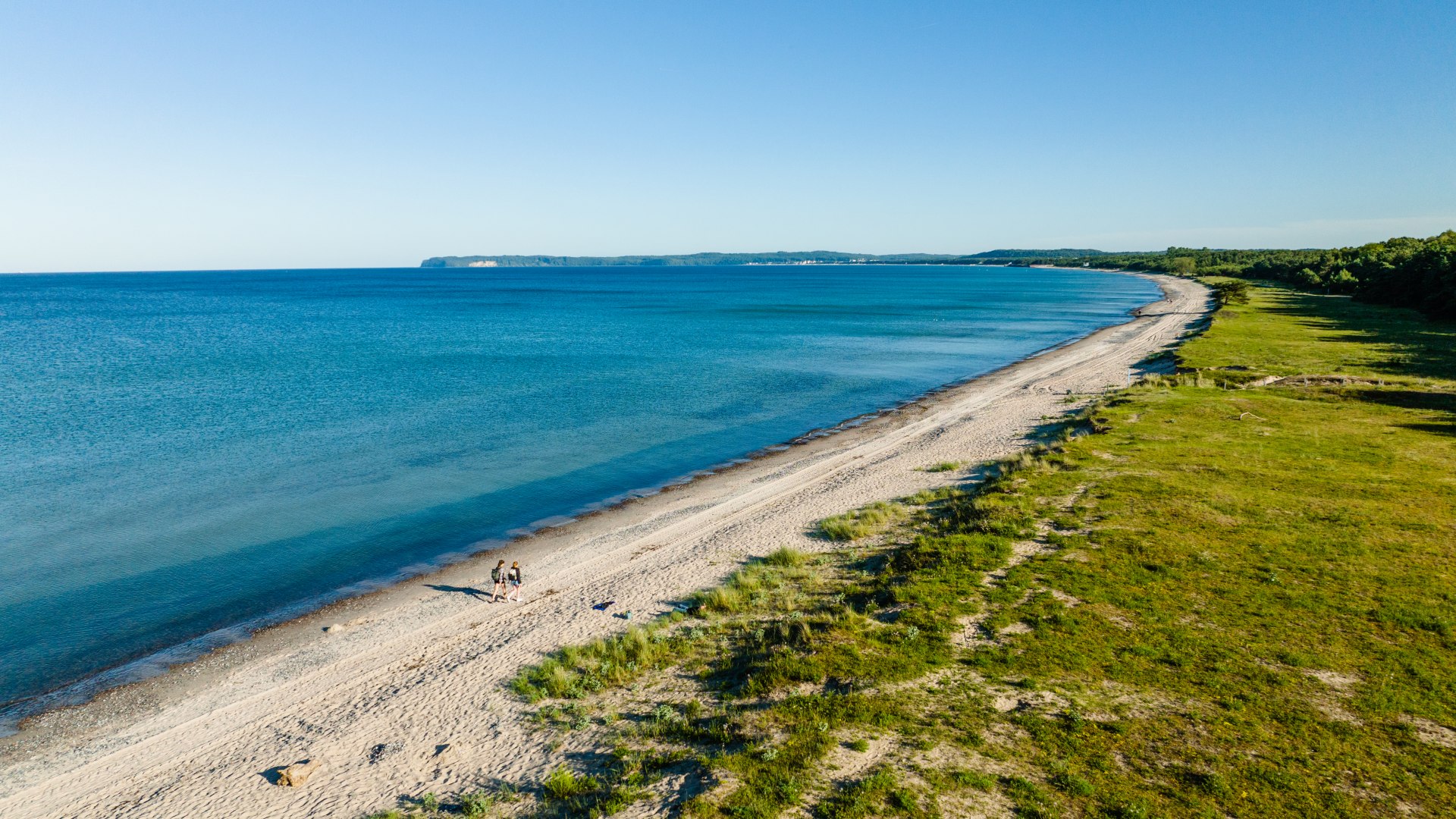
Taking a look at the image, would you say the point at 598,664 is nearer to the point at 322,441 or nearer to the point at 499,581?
the point at 499,581

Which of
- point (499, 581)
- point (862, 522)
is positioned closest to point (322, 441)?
point (499, 581)

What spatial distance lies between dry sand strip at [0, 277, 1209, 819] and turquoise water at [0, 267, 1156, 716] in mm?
2403

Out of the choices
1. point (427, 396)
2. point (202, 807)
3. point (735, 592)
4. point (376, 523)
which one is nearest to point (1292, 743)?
point (735, 592)

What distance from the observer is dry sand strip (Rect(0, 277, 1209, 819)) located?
14.1m

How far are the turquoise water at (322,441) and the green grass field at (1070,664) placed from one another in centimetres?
1384

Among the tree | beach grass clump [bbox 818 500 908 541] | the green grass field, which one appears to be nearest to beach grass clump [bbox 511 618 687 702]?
the green grass field

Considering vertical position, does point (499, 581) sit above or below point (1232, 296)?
below

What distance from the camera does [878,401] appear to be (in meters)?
54.1

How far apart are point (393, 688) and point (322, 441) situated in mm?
29757

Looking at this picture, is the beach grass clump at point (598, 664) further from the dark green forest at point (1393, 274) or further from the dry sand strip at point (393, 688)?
the dark green forest at point (1393, 274)

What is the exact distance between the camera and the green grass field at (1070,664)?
11.7m

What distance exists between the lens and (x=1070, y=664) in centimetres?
1505

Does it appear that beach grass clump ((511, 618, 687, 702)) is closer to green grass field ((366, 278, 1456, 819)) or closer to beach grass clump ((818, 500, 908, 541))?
green grass field ((366, 278, 1456, 819))

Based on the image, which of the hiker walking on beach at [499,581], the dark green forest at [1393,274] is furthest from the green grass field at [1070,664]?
the dark green forest at [1393,274]
